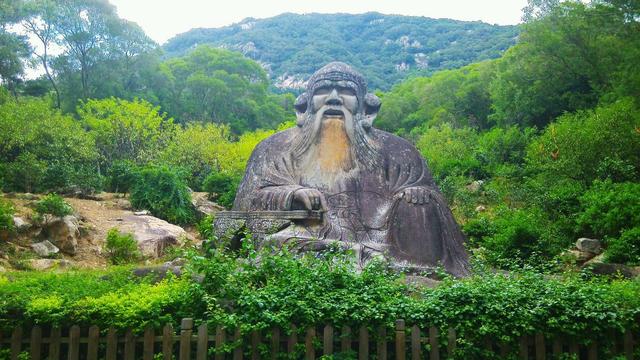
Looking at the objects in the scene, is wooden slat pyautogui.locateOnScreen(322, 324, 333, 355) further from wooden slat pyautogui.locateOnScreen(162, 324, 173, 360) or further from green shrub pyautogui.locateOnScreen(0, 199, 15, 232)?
green shrub pyautogui.locateOnScreen(0, 199, 15, 232)

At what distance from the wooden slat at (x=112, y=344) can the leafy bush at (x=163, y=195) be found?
1448 centimetres

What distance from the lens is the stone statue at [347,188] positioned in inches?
333

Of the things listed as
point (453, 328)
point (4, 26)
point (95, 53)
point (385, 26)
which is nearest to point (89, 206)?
point (453, 328)

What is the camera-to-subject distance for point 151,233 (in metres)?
16.3

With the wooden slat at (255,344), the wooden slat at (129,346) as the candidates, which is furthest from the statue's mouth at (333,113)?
the wooden slat at (129,346)

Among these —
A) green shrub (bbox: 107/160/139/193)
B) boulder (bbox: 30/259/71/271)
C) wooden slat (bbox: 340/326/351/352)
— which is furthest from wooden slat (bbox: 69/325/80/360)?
green shrub (bbox: 107/160/139/193)

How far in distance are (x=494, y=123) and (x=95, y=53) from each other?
25.3m

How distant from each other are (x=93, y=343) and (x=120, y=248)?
9.36 meters

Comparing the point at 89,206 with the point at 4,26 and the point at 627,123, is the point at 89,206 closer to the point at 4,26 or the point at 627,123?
the point at 627,123

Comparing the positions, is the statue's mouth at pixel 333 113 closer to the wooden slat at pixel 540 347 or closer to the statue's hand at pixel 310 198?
the statue's hand at pixel 310 198

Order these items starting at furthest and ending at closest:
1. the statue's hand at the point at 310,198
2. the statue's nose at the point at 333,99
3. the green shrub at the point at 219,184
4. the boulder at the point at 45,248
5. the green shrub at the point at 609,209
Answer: the green shrub at the point at 219,184
the boulder at the point at 45,248
the green shrub at the point at 609,209
the statue's nose at the point at 333,99
the statue's hand at the point at 310,198

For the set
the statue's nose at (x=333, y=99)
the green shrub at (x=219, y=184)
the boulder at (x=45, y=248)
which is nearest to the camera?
the statue's nose at (x=333, y=99)

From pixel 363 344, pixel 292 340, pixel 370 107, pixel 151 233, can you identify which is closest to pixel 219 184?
pixel 151 233

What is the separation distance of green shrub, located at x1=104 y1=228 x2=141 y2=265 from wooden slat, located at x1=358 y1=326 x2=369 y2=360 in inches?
397
